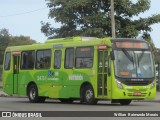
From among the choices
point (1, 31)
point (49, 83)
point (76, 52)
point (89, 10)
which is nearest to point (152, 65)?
point (76, 52)

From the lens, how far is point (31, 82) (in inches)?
1150

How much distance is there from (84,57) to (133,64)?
96.5 inches

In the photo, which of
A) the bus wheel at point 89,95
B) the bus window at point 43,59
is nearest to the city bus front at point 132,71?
the bus wheel at point 89,95

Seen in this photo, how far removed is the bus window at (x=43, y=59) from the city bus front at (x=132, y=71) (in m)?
4.74

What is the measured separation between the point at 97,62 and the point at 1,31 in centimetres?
10792

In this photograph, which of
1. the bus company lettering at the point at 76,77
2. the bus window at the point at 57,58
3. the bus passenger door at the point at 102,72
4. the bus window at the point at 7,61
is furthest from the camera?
the bus window at the point at 7,61

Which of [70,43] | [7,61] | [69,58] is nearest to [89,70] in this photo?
[69,58]

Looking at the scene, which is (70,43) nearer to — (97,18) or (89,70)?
(89,70)

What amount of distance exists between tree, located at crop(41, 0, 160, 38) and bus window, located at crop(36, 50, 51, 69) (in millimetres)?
10951

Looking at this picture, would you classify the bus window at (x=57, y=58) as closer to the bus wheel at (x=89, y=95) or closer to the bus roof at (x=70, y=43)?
the bus roof at (x=70, y=43)

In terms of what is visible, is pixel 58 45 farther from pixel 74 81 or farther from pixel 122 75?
pixel 122 75

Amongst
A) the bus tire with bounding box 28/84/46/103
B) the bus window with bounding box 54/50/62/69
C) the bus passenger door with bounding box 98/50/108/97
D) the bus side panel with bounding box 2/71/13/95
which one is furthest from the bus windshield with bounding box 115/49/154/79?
the bus side panel with bounding box 2/71/13/95

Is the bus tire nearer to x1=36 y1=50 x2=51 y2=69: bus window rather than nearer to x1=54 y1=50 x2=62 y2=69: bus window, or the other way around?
x1=36 y1=50 x2=51 y2=69: bus window

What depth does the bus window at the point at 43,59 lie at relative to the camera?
28019 millimetres
